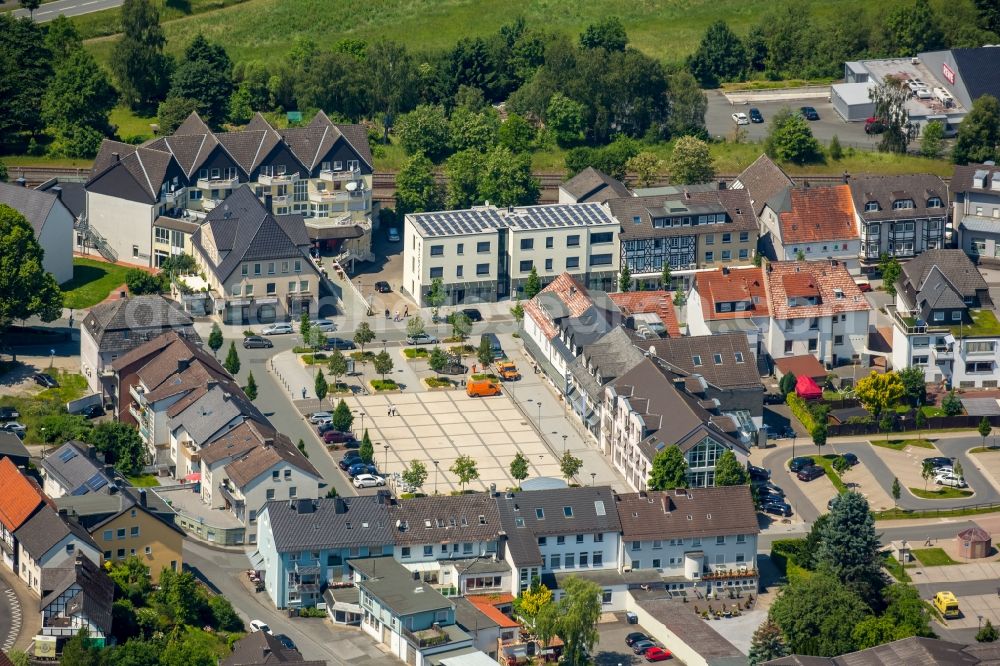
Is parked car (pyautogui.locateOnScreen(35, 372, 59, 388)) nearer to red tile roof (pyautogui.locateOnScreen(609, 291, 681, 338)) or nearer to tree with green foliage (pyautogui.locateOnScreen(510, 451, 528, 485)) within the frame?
tree with green foliage (pyautogui.locateOnScreen(510, 451, 528, 485))

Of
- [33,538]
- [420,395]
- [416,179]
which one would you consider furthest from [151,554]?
[416,179]

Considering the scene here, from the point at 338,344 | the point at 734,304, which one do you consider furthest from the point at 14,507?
the point at 734,304

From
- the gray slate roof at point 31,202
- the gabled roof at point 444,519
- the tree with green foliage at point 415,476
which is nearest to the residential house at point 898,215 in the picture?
the tree with green foliage at point 415,476

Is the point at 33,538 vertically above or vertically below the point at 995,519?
above

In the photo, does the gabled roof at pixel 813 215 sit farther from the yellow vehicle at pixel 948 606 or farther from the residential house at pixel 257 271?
the yellow vehicle at pixel 948 606

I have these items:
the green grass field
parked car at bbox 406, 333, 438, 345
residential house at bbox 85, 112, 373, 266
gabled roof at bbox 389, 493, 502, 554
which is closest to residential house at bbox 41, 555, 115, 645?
gabled roof at bbox 389, 493, 502, 554

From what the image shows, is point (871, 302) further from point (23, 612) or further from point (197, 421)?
point (23, 612)
